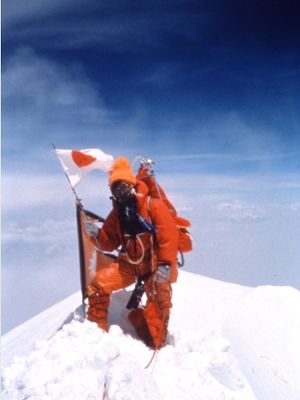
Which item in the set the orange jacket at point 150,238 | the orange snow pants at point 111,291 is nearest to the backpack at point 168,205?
the orange jacket at point 150,238

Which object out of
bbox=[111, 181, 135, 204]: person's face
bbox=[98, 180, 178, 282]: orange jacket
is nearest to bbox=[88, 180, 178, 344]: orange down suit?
bbox=[98, 180, 178, 282]: orange jacket

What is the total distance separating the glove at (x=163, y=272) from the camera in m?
5.22

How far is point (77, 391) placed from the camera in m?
3.74

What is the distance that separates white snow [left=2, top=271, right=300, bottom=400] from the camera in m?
3.97

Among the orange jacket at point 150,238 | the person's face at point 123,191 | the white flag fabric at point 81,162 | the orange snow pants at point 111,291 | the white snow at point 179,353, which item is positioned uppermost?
the white flag fabric at point 81,162

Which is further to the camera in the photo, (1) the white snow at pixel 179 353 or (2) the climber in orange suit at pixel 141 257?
(2) the climber in orange suit at pixel 141 257

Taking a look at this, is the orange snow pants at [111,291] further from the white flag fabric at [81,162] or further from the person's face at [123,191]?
the white flag fabric at [81,162]

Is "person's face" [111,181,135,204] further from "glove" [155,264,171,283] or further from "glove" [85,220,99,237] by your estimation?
"glove" [155,264,171,283]

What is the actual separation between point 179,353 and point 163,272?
3.09 feet

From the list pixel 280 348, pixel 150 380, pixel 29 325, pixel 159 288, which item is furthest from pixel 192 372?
pixel 29 325

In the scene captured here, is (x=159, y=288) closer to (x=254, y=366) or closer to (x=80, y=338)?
(x=80, y=338)

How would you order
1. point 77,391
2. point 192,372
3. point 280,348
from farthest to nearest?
point 280,348
point 192,372
point 77,391

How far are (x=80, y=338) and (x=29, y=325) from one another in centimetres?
281

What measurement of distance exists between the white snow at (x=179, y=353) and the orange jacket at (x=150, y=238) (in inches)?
Result: 32.0
